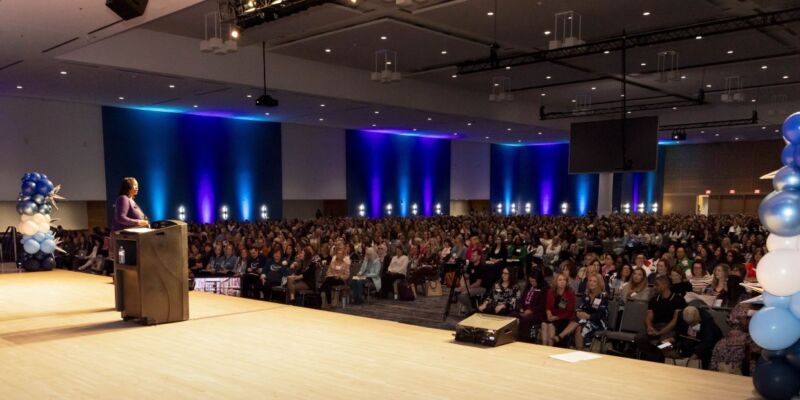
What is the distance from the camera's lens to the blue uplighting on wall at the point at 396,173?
27391 mm

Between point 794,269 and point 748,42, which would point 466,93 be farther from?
point 794,269

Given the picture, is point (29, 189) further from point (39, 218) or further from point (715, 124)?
point (715, 124)

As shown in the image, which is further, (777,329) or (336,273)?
(336,273)

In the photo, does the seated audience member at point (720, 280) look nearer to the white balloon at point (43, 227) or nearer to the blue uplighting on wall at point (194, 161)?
the white balloon at point (43, 227)

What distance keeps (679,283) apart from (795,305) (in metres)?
4.34

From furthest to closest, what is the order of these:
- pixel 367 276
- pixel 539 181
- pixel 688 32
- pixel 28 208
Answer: pixel 539 181 → pixel 688 32 → pixel 367 276 → pixel 28 208

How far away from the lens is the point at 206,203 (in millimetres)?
22516

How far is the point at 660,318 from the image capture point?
21.5ft

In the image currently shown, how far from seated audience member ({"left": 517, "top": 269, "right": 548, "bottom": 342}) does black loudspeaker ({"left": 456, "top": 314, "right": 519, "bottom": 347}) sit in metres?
1.81

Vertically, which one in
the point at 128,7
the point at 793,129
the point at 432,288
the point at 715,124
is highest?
the point at 128,7

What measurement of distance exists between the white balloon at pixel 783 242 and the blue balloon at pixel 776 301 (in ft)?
0.94

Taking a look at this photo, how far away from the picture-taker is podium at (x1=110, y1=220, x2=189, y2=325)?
5.30m

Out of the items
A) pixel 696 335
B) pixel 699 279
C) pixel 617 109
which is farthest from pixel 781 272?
pixel 617 109

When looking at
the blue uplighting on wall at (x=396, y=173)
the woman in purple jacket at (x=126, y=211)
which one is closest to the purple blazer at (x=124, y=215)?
the woman in purple jacket at (x=126, y=211)
